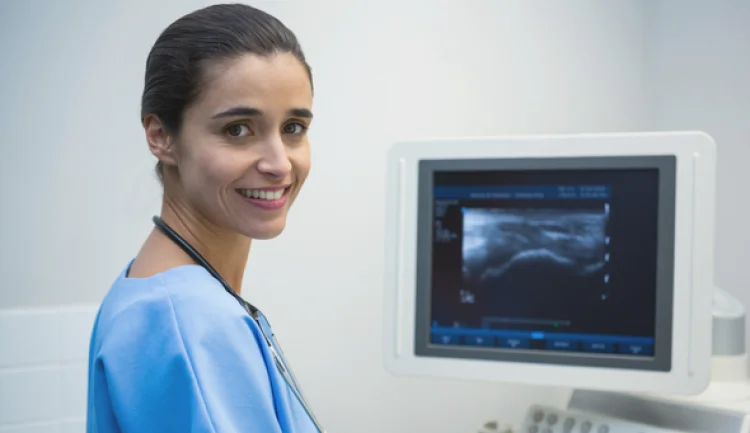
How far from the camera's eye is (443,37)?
5.63 ft

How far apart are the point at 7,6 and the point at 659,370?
1.18 meters

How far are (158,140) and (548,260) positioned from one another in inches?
24.2

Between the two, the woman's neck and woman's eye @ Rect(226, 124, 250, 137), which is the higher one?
woman's eye @ Rect(226, 124, 250, 137)

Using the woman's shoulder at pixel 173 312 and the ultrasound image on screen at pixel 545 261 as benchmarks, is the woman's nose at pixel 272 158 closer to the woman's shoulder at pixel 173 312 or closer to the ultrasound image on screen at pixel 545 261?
the woman's shoulder at pixel 173 312

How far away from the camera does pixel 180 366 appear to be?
76cm

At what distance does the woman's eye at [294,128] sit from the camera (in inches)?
37.8

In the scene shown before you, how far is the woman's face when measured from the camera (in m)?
0.87

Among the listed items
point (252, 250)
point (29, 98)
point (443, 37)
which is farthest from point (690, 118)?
point (29, 98)

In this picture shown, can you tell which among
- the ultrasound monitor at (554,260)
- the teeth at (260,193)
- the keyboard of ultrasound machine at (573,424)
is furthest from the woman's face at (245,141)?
the keyboard of ultrasound machine at (573,424)

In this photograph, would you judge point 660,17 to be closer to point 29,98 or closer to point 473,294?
point 473,294

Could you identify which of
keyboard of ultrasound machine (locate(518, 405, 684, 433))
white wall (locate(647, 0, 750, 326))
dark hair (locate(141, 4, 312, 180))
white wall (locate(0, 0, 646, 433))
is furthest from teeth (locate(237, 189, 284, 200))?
white wall (locate(647, 0, 750, 326))

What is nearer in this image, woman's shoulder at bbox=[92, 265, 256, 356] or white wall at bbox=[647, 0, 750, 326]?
woman's shoulder at bbox=[92, 265, 256, 356]

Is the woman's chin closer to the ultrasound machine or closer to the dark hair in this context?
the dark hair

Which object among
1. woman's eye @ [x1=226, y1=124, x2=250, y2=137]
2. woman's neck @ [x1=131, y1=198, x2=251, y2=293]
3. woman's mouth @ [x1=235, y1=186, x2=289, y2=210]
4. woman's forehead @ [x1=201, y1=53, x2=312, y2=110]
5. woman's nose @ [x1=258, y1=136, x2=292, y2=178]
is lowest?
woman's neck @ [x1=131, y1=198, x2=251, y2=293]
